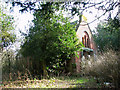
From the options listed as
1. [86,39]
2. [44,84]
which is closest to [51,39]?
[44,84]

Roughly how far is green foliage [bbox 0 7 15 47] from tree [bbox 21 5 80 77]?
1472 mm

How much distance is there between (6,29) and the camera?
29.4 ft

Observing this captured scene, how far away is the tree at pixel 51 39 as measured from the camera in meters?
8.49

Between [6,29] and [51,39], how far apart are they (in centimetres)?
335

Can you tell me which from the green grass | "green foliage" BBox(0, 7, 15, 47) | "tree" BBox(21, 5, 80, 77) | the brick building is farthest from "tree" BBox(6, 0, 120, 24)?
the brick building

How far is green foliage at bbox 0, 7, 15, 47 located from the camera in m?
8.35

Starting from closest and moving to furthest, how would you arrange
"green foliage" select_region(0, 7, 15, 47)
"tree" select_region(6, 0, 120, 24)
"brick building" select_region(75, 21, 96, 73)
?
1. "tree" select_region(6, 0, 120, 24)
2. "green foliage" select_region(0, 7, 15, 47)
3. "brick building" select_region(75, 21, 96, 73)

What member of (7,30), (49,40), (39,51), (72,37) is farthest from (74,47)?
(7,30)

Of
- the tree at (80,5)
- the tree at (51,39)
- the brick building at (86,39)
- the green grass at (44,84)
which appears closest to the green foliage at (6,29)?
the tree at (51,39)

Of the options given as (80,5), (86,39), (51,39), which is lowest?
(80,5)

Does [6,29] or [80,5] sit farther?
[6,29]

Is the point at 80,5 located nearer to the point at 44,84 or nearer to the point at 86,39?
the point at 44,84

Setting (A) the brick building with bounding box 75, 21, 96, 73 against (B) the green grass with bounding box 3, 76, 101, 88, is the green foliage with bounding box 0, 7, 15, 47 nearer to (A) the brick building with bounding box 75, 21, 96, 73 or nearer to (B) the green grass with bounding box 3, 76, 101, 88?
(B) the green grass with bounding box 3, 76, 101, 88

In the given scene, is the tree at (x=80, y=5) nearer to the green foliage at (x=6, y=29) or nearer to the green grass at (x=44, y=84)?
the green grass at (x=44, y=84)
